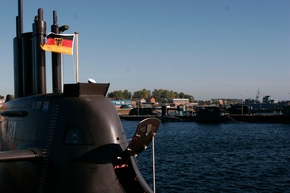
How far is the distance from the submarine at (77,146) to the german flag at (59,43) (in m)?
2.70

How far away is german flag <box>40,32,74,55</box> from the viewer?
1414 cm

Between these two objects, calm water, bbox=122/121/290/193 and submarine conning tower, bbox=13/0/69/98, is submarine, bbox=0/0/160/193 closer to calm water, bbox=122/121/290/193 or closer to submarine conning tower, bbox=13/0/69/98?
submarine conning tower, bbox=13/0/69/98

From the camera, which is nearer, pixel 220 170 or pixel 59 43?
pixel 59 43

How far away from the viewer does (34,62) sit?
1554 centimetres

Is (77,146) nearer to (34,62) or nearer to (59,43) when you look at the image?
(59,43)

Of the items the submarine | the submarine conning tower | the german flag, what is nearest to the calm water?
the submarine conning tower

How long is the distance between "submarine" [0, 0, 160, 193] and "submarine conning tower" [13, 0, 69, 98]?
2827 millimetres

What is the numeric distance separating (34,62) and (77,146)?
7.04 meters

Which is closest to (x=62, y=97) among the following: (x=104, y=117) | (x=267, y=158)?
(x=104, y=117)

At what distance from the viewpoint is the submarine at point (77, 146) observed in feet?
31.6

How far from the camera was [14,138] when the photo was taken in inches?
515

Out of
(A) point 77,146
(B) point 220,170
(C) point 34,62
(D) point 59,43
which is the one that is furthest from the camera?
(B) point 220,170

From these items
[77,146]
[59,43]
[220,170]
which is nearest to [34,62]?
[59,43]

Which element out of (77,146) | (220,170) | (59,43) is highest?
(59,43)
